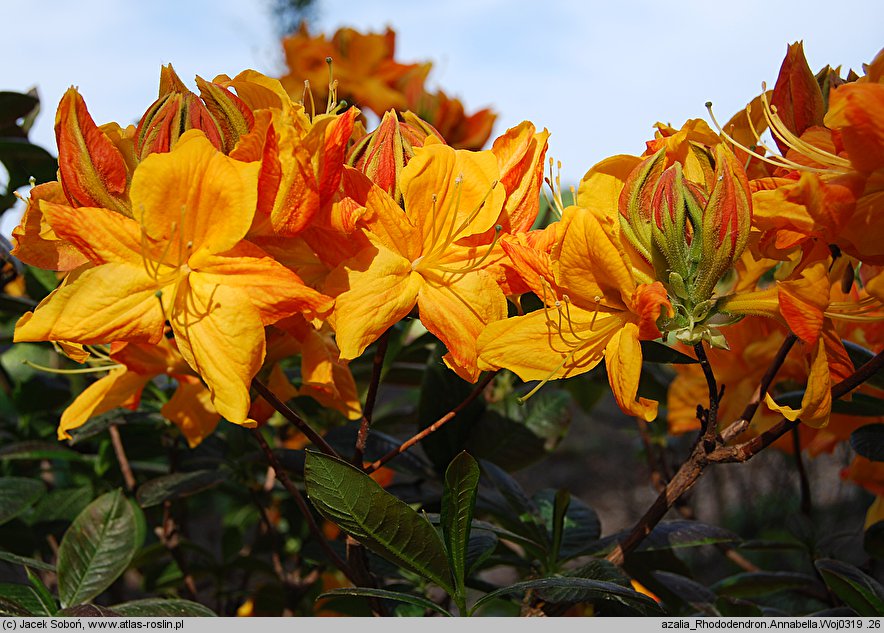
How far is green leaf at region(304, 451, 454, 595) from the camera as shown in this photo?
73 cm

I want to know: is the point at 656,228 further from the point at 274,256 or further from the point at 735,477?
the point at 735,477

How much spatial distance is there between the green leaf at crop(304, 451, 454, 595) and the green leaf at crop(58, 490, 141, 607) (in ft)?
1.38

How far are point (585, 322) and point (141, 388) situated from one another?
1.98 feet

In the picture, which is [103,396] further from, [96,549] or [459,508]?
[459,508]

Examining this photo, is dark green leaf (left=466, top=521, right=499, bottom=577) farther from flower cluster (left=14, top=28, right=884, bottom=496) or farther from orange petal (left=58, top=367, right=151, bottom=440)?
orange petal (left=58, top=367, right=151, bottom=440)

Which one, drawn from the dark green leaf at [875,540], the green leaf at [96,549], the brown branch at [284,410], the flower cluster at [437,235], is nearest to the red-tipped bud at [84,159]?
the flower cluster at [437,235]

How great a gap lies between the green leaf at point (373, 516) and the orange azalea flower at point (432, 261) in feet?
0.43

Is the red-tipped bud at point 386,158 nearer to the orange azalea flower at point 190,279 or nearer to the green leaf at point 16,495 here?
the orange azalea flower at point 190,279

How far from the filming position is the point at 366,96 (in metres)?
2.75

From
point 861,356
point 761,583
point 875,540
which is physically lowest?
point 761,583

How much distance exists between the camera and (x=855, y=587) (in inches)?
36.9

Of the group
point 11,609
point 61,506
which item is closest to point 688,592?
point 11,609

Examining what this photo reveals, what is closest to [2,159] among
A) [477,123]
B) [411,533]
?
[411,533]

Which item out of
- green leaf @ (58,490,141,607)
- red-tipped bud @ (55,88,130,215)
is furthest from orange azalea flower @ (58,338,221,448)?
red-tipped bud @ (55,88,130,215)
